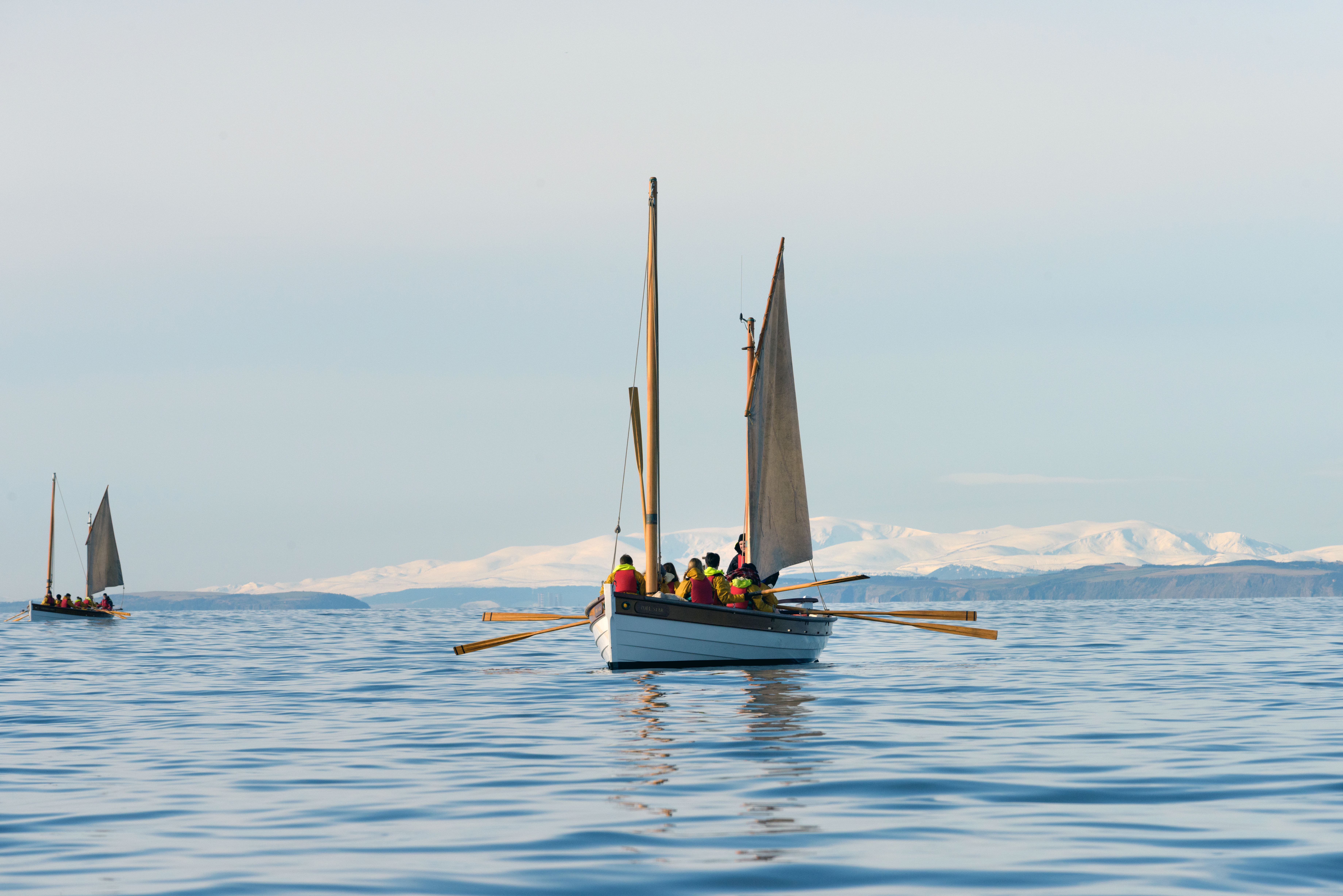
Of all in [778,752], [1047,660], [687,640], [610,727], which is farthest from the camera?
[1047,660]

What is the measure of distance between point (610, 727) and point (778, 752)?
4437 mm

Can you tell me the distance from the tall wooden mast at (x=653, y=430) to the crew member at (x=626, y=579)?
62 cm

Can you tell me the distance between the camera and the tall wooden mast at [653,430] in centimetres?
3459

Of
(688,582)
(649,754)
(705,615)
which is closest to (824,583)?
(688,582)

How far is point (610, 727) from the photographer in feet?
74.0

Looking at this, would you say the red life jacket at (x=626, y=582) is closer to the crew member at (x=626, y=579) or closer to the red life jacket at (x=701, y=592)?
the crew member at (x=626, y=579)

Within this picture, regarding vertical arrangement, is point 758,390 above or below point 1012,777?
above

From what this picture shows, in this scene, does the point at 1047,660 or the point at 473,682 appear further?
the point at 1047,660

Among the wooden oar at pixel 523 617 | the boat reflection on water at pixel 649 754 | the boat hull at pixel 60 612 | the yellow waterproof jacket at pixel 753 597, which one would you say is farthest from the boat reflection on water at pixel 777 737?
the boat hull at pixel 60 612

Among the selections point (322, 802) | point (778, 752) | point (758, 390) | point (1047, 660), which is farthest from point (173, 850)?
point (1047, 660)

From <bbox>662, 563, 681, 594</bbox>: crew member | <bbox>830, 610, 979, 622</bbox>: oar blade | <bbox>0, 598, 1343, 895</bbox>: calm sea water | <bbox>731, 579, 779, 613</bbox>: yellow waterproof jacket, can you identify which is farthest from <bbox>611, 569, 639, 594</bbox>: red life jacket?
<bbox>830, 610, 979, 622</bbox>: oar blade

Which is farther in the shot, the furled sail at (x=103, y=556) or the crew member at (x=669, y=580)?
the furled sail at (x=103, y=556)

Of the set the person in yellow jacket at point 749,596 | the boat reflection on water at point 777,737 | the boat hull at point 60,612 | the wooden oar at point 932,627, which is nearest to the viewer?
the boat reflection on water at point 777,737

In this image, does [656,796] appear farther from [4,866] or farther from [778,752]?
[4,866]
